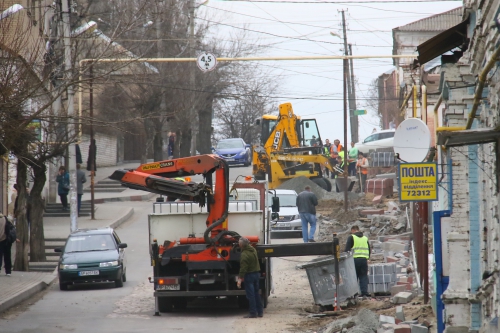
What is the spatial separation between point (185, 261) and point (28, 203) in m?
9.67

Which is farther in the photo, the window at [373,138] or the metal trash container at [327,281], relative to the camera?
the window at [373,138]

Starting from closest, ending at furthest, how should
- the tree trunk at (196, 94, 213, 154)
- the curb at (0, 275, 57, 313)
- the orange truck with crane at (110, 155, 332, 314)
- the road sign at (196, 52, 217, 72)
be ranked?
1. the orange truck with crane at (110, 155, 332, 314)
2. the curb at (0, 275, 57, 313)
3. the road sign at (196, 52, 217, 72)
4. the tree trunk at (196, 94, 213, 154)

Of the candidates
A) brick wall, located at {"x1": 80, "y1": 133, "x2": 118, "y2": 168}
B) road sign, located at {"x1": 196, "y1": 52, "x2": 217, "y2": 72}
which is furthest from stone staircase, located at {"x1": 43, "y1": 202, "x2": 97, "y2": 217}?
brick wall, located at {"x1": 80, "y1": 133, "x2": 118, "y2": 168}

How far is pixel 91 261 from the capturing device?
68.8 ft

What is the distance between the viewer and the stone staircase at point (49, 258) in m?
24.1

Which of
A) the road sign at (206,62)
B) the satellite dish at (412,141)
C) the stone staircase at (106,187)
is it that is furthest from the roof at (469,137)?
the stone staircase at (106,187)

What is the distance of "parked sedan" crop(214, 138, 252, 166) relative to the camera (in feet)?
170

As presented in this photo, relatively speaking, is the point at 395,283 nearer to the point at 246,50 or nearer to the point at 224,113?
the point at 246,50

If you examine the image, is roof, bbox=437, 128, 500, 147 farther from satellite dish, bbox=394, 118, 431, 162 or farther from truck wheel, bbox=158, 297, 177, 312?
truck wheel, bbox=158, 297, 177, 312

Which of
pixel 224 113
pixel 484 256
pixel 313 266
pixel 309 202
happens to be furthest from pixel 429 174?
pixel 224 113

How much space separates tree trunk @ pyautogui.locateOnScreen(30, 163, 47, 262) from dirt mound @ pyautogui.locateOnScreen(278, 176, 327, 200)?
14317 millimetres

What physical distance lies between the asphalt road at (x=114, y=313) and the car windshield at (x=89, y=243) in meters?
1.01

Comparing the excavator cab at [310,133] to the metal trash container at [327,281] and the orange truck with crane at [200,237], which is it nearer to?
the orange truck with crane at [200,237]

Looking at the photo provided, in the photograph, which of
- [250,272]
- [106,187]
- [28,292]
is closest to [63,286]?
Result: [28,292]
